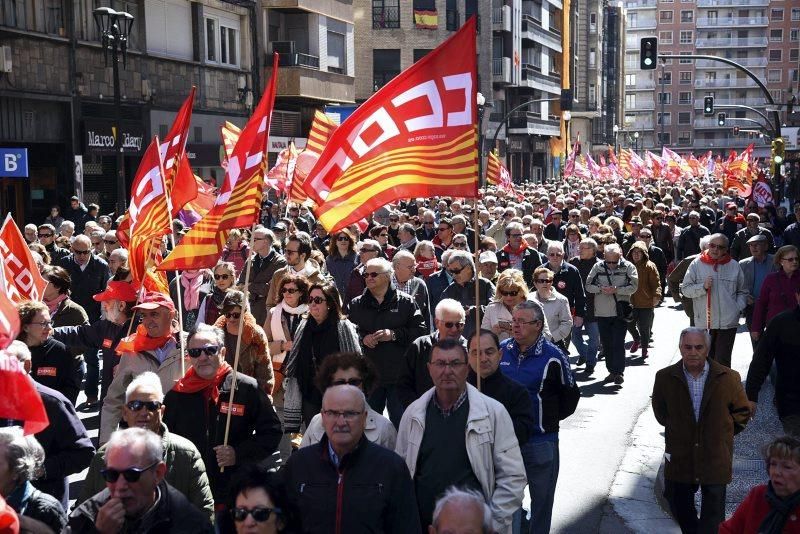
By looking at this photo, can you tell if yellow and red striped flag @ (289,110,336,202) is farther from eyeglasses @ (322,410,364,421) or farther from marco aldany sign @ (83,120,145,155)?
eyeglasses @ (322,410,364,421)

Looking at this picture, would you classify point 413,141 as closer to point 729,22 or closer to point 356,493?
point 356,493

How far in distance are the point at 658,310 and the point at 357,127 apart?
14170 mm

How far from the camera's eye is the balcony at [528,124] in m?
80.3

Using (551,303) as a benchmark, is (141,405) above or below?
above

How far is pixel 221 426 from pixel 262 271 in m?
6.95

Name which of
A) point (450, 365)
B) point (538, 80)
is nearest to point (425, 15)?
point (538, 80)

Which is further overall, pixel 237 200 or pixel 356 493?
pixel 237 200

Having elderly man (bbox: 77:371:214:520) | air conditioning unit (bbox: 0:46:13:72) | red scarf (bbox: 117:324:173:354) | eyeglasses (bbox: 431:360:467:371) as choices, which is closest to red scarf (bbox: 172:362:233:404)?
elderly man (bbox: 77:371:214:520)

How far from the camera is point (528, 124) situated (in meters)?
81.2

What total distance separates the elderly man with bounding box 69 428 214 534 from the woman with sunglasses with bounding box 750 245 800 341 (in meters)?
7.48

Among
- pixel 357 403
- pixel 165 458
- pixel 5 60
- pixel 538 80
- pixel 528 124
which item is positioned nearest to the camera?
pixel 357 403

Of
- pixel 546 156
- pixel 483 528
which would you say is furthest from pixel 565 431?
pixel 546 156

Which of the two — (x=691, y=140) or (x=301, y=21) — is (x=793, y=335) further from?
(x=691, y=140)

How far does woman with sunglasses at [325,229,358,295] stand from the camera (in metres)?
14.8
